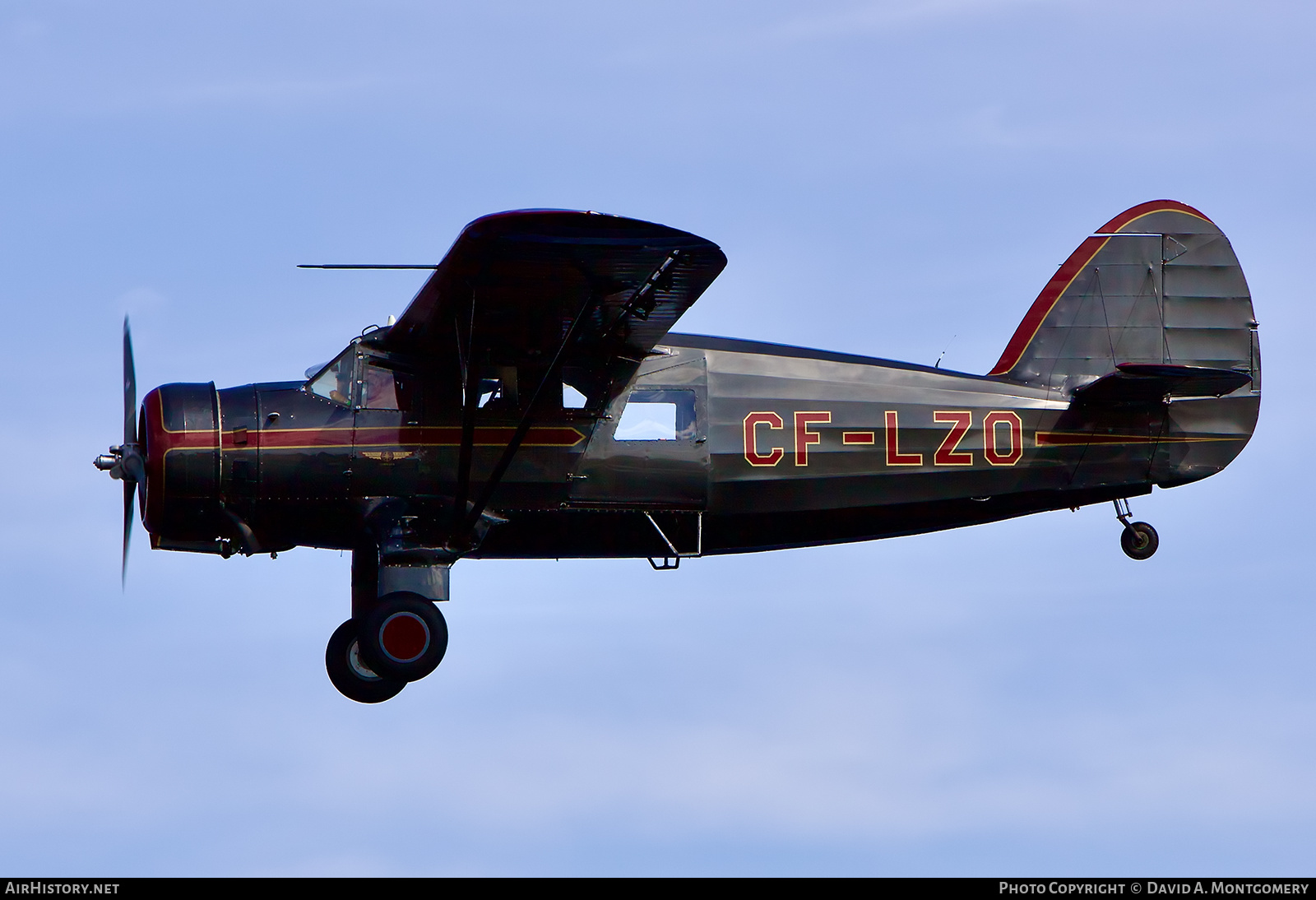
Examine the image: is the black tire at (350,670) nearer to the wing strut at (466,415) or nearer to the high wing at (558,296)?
the wing strut at (466,415)

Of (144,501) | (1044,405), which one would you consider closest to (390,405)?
(144,501)

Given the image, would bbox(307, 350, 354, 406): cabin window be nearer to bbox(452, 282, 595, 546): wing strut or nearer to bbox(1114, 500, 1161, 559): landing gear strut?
bbox(452, 282, 595, 546): wing strut

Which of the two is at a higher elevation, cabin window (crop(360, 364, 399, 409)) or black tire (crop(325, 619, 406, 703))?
cabin window (crop(360, 364, 399, 409))

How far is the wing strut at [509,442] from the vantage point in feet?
46.2

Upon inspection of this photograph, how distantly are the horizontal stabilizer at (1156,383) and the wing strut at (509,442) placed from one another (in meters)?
4.70

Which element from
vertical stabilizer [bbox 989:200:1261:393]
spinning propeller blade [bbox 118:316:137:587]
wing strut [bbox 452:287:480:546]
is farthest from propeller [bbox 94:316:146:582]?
vertical stabilizer [bbox 989:200:1261:393]

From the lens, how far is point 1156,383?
15.7 meters

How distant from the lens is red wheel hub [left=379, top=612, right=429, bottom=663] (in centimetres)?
1459

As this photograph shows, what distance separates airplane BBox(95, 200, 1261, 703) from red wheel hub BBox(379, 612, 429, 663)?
0.05 feet

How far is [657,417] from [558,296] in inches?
68.9

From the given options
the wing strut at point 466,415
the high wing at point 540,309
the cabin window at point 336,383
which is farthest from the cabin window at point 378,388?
the wing strut at point 466,415

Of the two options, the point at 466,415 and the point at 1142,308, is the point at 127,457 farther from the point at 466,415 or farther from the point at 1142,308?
the point at 1142,308

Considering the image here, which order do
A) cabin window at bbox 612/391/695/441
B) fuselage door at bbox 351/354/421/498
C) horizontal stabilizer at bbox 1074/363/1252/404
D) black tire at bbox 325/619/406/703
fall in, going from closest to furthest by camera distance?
fuselage door at bbox 351/354/421/498 < cabin window at bbox 612/391/695/441 < black tire at bbox 325/619/406/703 < horizontal stabilizer at bbox 1074/363/1252/404
